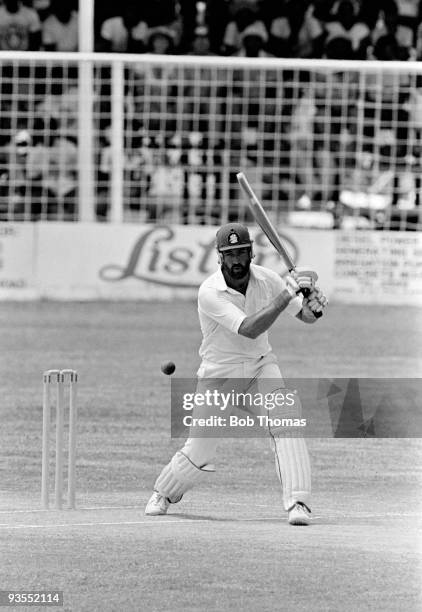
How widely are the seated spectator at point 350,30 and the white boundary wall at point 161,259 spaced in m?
4.14

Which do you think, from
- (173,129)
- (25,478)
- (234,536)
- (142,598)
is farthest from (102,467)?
(173,129)

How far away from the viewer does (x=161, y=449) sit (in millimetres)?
13102

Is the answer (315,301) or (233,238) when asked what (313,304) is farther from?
(233,238)

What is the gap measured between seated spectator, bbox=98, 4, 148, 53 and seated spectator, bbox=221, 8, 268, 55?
1285 mm

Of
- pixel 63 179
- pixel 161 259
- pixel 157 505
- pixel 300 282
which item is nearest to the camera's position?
pixel 300 282

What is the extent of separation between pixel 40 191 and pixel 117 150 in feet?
4.79

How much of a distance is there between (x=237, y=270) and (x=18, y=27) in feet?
53.0

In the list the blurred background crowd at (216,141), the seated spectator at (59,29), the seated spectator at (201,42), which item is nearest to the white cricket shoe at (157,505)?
the blurred background crowd at (216,141)

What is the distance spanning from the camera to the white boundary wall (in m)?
22.5

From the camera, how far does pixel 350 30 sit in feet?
83.9

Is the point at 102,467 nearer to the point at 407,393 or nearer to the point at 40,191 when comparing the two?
the point at 407,393

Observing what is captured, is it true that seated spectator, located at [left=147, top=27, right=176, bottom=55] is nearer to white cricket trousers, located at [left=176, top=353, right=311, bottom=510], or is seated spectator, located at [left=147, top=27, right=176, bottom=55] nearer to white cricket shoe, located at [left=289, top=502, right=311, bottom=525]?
white cricket trousers, located at [left=176, top=353, right=311, bottom=510]

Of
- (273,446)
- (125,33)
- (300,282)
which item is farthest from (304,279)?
(125,33)

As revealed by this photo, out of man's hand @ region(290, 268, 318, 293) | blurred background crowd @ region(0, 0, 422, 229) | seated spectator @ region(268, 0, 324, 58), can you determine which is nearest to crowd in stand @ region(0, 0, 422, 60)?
seated spectator @ region(268, 0, 324, 58)
